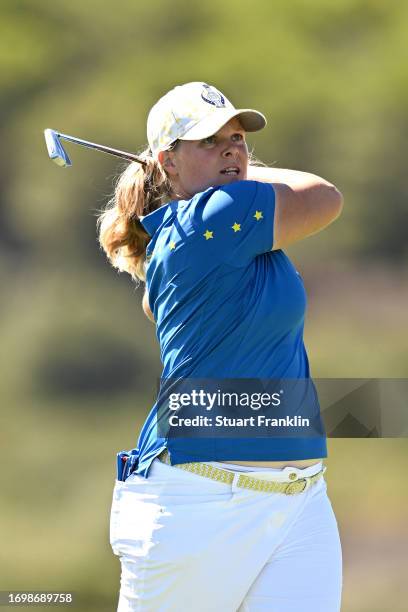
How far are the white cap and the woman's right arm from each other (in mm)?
109

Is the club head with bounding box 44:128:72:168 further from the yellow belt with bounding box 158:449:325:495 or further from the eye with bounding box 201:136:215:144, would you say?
the yellow belt with bounding box 158:449:325:495

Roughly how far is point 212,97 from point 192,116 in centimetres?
5

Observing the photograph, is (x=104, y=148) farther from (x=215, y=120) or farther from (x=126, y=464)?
(x=126, y=464)

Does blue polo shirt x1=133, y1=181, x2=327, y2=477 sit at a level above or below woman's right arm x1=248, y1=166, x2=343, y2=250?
below

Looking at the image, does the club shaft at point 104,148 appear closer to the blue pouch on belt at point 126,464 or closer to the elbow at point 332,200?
the elbow at point 332,200

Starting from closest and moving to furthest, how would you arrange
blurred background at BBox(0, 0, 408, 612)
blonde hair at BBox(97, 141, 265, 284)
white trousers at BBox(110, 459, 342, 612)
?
white trousers at BBox(110, 459, 342, 612) → blonde hair at BBox(97, 141, 265, 284) → blurred background at BBox(0, 0, 408, 612)

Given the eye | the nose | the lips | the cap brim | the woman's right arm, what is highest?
the cap brim

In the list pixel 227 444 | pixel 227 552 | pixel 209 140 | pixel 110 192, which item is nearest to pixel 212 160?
pixel 209 140

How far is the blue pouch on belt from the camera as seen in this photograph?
1.33 m

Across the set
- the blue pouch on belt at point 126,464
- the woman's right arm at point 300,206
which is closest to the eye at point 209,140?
the woman's right arm at point 300,206

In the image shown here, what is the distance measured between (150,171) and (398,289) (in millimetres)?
2867

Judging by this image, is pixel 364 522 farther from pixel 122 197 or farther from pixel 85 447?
pixel 122 197

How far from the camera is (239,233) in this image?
1.26 meters

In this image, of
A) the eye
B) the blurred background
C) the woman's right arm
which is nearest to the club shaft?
the eye
